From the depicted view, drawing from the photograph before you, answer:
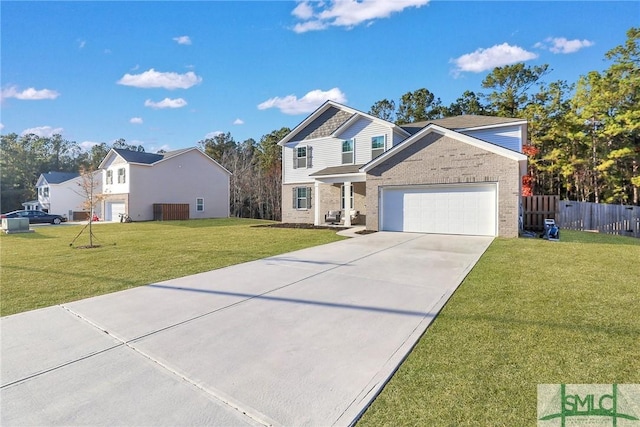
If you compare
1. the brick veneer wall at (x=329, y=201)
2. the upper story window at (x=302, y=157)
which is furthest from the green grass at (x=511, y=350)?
the upper story window at (x=302, y=157)

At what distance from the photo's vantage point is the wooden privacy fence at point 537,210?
52.3ft

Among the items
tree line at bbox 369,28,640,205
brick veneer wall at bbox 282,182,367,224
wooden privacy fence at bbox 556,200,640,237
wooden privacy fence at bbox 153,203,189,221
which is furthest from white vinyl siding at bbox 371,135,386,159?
wooden privacy fence at bbox 153,203,189,221

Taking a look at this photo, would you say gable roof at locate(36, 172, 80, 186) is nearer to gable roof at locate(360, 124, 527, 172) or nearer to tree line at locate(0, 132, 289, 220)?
tree line at locate(0, 132, 289, 220)

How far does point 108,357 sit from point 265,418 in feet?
6.80

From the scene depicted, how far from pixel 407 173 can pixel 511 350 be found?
11747 millimetres

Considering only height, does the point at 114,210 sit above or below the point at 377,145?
below

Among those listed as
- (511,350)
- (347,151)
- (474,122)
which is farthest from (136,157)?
(511,350)

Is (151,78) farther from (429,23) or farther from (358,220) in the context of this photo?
(429,23)

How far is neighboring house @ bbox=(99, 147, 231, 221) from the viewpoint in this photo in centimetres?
2873

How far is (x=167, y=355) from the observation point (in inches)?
132

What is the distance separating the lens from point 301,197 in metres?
21.0

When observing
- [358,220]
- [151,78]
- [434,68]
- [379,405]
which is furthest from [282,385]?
[151,78]

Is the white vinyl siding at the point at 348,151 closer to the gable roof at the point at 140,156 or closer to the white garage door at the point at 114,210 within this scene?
the gable roof at the point at 140,156

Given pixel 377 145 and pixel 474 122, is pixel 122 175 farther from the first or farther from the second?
pixel 474 122
